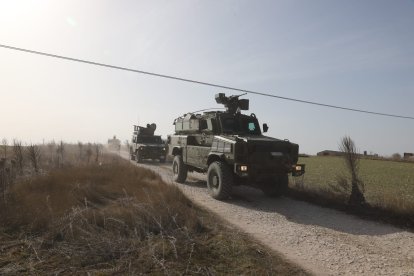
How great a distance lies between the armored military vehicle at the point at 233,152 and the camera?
947 centimetres

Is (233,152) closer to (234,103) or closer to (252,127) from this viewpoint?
(252,127)

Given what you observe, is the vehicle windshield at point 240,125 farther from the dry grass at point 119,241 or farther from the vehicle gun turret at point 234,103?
the dry grass at point 119,241

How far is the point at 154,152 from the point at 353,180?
47.7ft

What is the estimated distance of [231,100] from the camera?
1228 cm

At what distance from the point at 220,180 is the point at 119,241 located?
4961 millimetres

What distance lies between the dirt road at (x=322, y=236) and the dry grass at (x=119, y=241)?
51cm

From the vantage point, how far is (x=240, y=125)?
38.2ft

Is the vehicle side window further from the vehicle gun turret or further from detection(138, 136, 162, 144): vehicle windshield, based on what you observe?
detection(138, 136, 162, 144): vehicle windshield

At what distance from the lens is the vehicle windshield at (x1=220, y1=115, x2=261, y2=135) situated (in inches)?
448

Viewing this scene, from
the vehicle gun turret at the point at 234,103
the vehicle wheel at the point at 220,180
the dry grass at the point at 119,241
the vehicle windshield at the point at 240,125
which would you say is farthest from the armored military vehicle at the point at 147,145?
the dry grass at the point at 119,241

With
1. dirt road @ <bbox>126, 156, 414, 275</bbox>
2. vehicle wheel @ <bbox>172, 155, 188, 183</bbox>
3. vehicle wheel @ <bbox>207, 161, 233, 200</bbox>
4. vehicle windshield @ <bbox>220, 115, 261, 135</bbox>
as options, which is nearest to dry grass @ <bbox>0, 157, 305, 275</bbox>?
dirt road @ <bbox>126, 156, 414, 275</bbox>

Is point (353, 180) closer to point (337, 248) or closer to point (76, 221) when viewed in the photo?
point (337, 248)

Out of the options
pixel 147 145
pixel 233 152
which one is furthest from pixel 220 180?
pixel 147 145

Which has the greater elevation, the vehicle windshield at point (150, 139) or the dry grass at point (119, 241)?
the vehicle windshield at point (150, 139)
